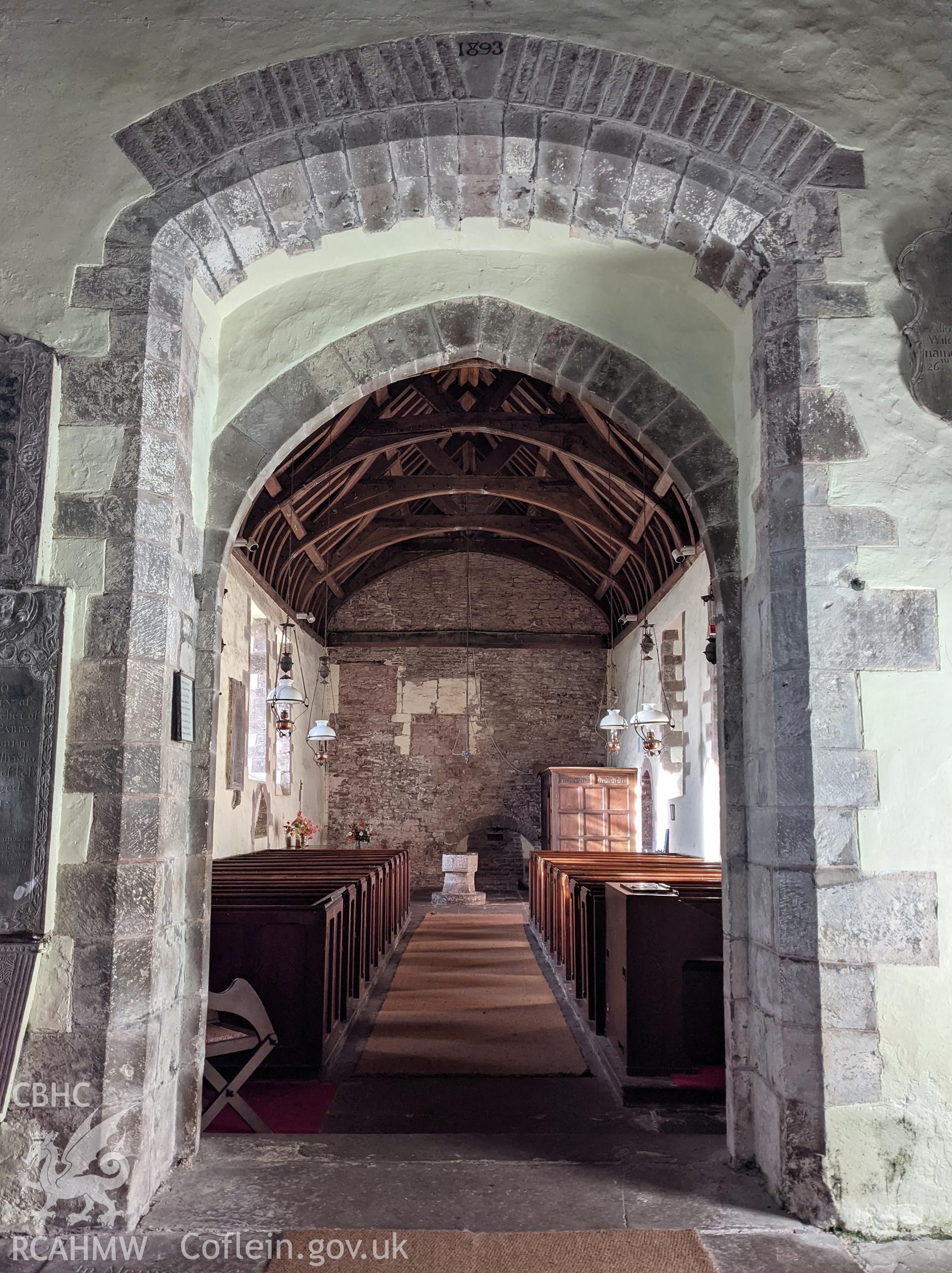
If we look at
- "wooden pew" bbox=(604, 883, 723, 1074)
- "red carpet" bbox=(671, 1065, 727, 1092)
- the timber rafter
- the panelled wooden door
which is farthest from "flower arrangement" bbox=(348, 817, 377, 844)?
"red carpet" bbox=(671, 1065, 727, 1092)

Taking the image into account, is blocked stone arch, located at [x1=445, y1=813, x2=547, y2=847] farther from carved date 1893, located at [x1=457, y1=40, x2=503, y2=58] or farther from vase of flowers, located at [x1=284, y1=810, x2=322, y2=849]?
carved date 1893, located at [x1=457, y1=40, x2=503, y2=58]

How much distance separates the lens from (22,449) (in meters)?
2.77

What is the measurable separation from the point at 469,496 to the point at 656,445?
9550 mm

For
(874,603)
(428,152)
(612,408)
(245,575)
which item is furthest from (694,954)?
(245,575)

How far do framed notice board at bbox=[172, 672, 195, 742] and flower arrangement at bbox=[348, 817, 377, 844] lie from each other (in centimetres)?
1033

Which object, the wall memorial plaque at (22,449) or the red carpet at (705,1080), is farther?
the red carpet at (705,1080)

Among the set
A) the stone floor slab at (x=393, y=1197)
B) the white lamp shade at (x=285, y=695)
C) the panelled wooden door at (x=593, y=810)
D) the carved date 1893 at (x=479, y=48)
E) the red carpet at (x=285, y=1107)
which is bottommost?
the red carpet at (x=285, y=1107)

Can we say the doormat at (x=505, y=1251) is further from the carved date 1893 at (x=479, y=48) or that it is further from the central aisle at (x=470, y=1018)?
the carved date 1893 at (x=479, y=48)

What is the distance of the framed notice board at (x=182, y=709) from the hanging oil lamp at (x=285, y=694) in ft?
15.6

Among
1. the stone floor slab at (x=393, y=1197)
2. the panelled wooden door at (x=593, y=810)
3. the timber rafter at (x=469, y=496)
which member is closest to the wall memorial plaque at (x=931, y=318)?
the stone floor slab at (x=393, y=1197)

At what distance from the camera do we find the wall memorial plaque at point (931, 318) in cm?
285

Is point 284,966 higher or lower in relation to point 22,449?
lower

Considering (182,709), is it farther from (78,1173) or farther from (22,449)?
(78,1173)

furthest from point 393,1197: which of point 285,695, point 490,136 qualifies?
point 285,695
